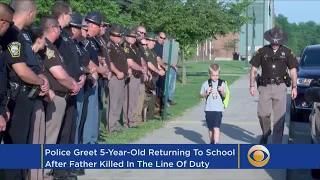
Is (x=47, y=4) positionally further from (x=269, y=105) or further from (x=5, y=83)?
(x=5, y=83)

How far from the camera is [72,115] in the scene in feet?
29.4

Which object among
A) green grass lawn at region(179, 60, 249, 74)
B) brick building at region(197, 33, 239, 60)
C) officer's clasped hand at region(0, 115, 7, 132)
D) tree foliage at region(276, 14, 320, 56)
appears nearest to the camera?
officer's clasped hand at region(0, 115, 7, 132)

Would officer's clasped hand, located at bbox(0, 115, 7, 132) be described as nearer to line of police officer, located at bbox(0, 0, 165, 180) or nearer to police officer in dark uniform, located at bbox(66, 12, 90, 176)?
line of police officer, located at bbox(0, 0, 165, 180)

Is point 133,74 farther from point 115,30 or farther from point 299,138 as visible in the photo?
point 299,138

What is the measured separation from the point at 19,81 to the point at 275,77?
568cm

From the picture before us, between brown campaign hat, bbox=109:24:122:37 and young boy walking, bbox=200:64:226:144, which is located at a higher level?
brown campaign hat, bbox=109:24:122:37

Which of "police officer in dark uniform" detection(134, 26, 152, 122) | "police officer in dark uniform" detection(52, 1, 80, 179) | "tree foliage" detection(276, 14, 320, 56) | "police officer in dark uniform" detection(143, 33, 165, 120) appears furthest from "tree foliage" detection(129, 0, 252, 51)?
"tree foliage" detection(276, 14, 320, 56)

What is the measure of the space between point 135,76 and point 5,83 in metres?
7.58

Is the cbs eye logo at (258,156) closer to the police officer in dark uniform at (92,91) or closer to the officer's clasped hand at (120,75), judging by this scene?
the police officer in dark uniform at (92,91)

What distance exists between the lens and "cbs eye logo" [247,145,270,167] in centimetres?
664

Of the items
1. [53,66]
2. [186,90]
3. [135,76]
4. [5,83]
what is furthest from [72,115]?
[186,90]

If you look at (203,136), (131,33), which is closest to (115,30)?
(131,33)

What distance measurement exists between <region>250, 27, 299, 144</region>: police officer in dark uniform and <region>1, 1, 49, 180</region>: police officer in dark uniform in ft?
17.6

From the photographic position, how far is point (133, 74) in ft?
45.5
